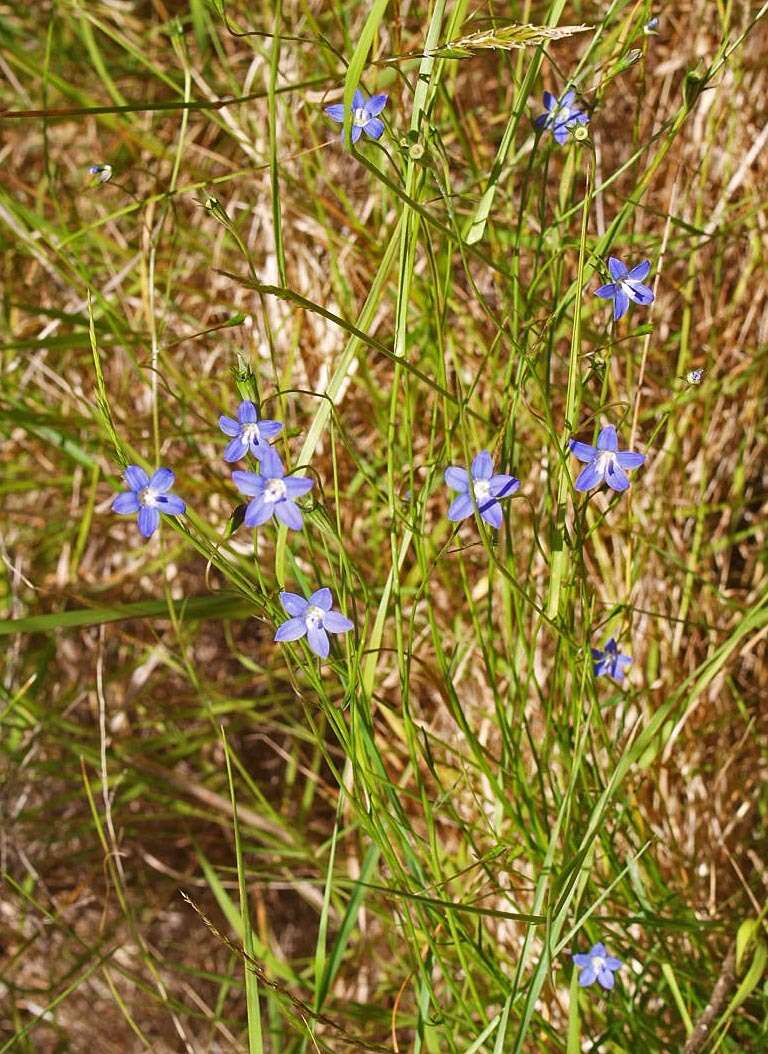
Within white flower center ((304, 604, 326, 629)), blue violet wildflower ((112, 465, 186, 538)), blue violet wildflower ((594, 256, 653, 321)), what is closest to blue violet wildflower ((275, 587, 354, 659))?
white flower center ((304, 604, 326, 629))

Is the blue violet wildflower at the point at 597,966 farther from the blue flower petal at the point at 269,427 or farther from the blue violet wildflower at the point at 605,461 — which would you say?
the blue flower petal at the point at 269,427

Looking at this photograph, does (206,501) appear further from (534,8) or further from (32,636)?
(534,8)

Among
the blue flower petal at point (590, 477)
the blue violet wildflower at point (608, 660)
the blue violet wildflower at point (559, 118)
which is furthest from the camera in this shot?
the blue violet wildflower at point (608, 660)

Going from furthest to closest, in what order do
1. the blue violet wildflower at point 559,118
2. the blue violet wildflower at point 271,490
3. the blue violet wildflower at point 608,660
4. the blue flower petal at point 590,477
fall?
the blue violet wildflower at point 608,660, the blue violet wildflower at point 559,118, the blue flower petal at point 590,477, the blue violet wildflower at point 271,490

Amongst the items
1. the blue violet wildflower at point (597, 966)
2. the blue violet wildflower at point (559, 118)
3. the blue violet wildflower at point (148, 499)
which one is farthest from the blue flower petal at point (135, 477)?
the blue violet wildflower at point (597, 966)

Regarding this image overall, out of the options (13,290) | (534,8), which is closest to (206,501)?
(13,290)

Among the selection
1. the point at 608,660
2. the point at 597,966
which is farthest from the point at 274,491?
the point at 597,966

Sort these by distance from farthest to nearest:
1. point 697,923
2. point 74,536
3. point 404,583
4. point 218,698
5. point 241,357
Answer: point 74,536 → point 218,698 → point 404,583 → point 697,923 → point 241,357
